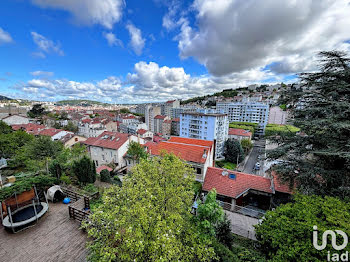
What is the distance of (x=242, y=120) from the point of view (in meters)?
80.1

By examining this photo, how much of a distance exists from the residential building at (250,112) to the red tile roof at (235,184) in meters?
58.0

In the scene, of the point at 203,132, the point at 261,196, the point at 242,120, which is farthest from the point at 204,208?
the point at 242,120

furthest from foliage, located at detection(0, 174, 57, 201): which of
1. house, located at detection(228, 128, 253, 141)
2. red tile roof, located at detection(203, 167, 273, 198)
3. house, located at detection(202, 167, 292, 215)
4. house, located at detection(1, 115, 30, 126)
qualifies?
house, located at detection(1, 115, 30, 126)

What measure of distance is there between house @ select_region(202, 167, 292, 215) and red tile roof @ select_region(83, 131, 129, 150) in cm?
1764

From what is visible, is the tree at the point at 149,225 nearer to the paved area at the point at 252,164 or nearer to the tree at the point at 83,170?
the tree at the point at 83,170

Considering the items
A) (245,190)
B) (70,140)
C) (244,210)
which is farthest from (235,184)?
(70,140)

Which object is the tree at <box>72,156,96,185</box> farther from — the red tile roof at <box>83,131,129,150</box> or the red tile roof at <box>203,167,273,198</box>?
the red tile roof at <box>203,167,273,198</box>

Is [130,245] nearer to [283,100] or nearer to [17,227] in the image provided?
[17,227]

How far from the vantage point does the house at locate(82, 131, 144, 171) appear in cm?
2639

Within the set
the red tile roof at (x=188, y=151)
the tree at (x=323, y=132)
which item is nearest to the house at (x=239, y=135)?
the red tile roof at (x=188, y=151)

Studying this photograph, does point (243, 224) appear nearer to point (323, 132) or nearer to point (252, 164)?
point (323, 132)

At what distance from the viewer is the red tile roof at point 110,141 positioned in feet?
88.4

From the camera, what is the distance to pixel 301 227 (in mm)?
5523

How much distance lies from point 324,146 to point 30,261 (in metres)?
17.5
